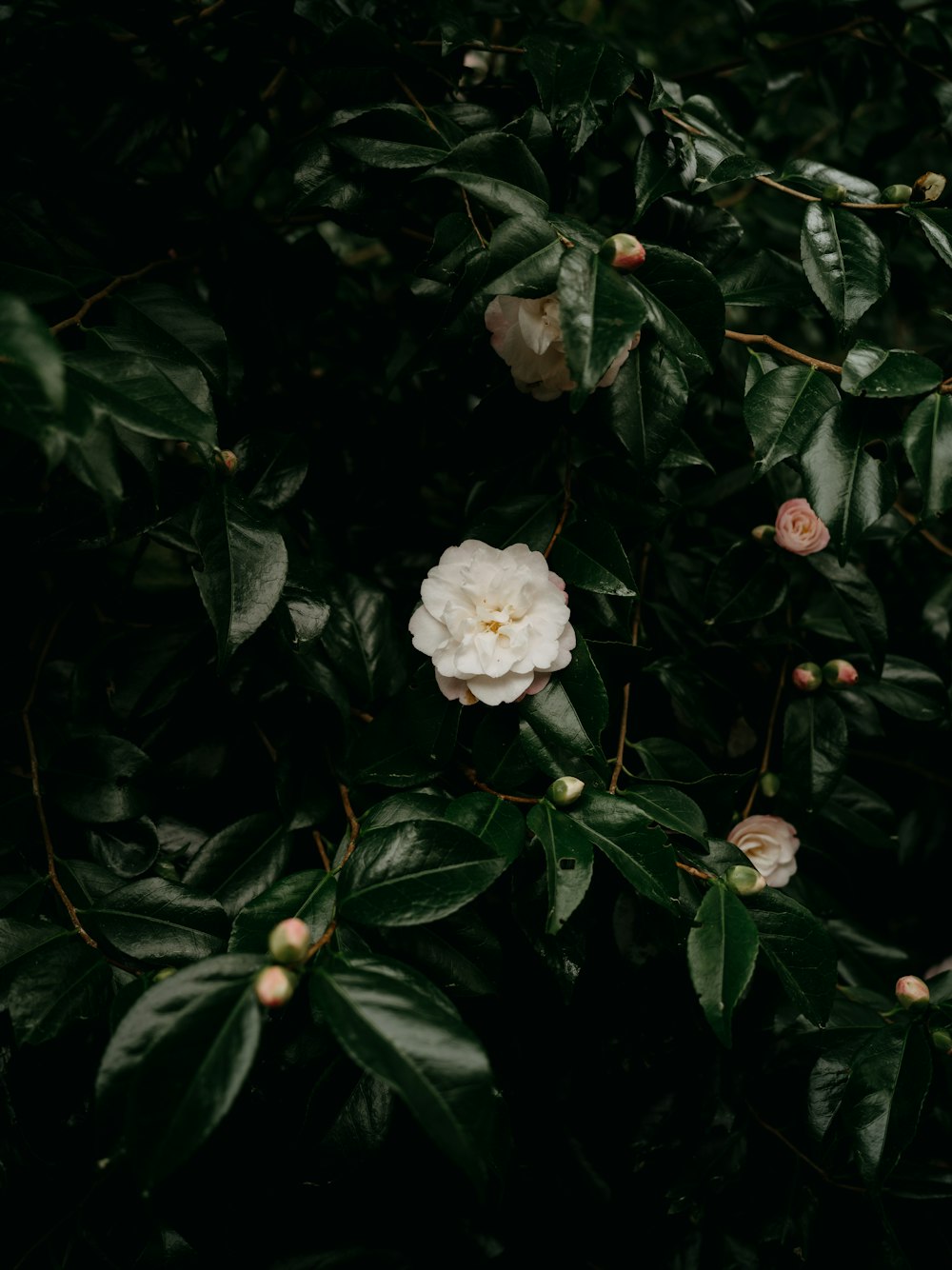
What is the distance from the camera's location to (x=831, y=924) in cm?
117

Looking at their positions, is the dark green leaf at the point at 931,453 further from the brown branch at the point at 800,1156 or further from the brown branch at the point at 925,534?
the brown branch at the point at 800,1156

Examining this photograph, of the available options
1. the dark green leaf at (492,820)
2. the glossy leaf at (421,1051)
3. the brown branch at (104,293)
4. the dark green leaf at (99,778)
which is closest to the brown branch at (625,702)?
the dark green leaf at (492,820)

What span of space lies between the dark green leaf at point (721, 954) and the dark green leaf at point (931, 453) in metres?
0.37

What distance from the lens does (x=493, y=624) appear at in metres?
0.79

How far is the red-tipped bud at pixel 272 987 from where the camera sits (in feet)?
1.83

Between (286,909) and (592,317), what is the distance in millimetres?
516

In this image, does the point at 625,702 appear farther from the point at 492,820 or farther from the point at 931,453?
the point at 931,453

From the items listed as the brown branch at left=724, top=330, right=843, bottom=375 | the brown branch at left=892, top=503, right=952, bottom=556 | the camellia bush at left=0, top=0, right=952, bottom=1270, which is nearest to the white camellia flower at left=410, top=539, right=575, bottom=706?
the camellia bush at left=0, top=0, right=952, bottom=1270

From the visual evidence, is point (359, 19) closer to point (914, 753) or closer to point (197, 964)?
point (197, 964)

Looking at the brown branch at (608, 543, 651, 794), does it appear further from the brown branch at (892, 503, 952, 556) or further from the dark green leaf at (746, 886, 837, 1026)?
the brown branch at (892, 503, 952, 556)

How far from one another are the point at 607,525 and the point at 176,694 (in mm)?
487

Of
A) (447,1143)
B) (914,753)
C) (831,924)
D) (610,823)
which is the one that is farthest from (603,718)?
(914,753)

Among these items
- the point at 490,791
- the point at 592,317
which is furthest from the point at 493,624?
the point at 592,317

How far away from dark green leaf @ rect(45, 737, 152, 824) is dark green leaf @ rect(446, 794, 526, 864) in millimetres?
339
